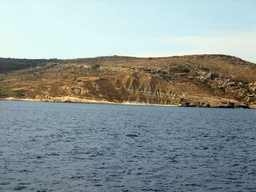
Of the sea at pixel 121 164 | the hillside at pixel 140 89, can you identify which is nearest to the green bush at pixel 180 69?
the hillside at pixel 140 89

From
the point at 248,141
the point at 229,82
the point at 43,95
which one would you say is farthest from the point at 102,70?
the point at 248,141

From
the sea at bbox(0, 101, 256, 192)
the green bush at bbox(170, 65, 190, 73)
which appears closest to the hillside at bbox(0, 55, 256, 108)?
the green bush at bbox(170, 65, 190, 73)

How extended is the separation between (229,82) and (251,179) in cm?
14600

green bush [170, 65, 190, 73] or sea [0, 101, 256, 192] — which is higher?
green bush [170, 65, 190, 73]

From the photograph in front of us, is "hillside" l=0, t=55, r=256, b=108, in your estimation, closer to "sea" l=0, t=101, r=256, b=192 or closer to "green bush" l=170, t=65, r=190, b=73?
"green bush" l=170, t=65, r=190, b=73

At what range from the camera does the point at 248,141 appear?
4650 centimetres

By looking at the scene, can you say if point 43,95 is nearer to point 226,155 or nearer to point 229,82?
point 229,82

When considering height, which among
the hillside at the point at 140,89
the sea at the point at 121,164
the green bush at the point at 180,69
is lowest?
the sea at the point at 121,164

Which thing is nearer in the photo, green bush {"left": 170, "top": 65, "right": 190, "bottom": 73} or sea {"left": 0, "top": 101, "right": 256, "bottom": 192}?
sea {"left": 0, "top": 101, "right": 256, "bottom": 192}

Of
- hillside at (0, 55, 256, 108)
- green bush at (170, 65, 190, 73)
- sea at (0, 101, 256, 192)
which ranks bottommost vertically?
sea at (0, 101, 256, 192)

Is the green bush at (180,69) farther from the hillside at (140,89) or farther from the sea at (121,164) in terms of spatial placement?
the sea at (121,164)

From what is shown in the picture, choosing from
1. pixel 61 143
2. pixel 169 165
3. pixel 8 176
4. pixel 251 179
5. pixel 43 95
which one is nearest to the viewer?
pixel 8 176

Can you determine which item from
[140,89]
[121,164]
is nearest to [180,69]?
[140,89]

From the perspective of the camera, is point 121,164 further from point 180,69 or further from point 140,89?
point 180,69
